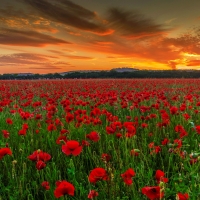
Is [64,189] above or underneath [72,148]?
underneath

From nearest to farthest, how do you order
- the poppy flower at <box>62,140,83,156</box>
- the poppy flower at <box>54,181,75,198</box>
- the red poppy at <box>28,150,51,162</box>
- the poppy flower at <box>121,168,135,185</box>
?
1. the poppy flower at <box>54,181,75,198</box>
2. the poppy flower at <box>121,168,135,185</box>
3. the poppy flower at <box>62,140,83,156</box>
4. the red poppy at <box>28,150,51,162</box>

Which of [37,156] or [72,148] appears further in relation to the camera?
[37,156]

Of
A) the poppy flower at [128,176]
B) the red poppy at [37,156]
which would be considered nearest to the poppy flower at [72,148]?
the red poppy at [37,156]

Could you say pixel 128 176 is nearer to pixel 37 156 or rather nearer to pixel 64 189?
pixel 64 189

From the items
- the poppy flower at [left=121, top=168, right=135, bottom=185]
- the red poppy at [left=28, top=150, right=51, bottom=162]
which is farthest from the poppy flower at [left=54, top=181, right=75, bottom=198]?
the red poppy at [left=28, top=150, right=51, bottom=162]

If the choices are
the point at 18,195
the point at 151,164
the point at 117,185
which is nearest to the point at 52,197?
the point at 18,195

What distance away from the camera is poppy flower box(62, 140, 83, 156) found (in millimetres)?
2021

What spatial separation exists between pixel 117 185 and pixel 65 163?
987mm

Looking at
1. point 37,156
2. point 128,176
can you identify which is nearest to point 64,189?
point 128,176

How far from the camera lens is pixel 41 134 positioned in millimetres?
4055

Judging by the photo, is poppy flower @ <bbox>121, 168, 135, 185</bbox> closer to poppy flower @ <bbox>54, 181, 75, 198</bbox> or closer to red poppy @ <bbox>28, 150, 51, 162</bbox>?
poppy flower @ <bbox>54, 181, 75, 198</bbox>

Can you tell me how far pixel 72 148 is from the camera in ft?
6.68

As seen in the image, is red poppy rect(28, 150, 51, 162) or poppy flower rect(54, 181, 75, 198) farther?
red poppy rect(28, 150, 51, 162)

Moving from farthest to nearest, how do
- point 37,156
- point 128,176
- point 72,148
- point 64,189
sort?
1. point 37,156
2. point 72,148
3. point 128,176
4. point 64,189
